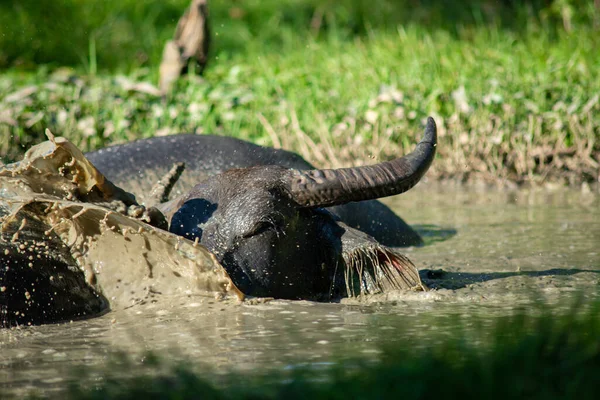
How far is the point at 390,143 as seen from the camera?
941cm

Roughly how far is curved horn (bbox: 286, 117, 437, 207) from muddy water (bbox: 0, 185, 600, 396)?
500 mm

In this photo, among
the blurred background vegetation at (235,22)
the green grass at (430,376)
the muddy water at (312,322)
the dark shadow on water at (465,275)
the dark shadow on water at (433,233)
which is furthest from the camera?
the blurred background vegetation at (235,22)

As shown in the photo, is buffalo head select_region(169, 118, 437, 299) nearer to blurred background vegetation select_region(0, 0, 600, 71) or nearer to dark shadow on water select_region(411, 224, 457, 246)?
dark shadow on water select_region(411, 224, 457, 246)

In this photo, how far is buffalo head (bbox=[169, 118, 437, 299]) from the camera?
4559mm

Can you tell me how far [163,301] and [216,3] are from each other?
14.3 meters

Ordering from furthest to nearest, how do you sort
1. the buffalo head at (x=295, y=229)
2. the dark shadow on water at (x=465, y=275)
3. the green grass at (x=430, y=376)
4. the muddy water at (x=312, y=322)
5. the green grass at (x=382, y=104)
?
the green grass at (x=382, y=104)
the dark shadow on water at (x=465, y=275)
the buffalo head at (x=295, y=229)
the muddy water at (x=312, y=322)
the green grass at (x=430, y=376)

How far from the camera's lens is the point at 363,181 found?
4613 millimetres

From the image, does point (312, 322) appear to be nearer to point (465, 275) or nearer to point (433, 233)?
point (465, 275)

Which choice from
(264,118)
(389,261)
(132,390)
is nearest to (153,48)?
(264,118)

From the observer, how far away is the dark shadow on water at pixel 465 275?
4.92m

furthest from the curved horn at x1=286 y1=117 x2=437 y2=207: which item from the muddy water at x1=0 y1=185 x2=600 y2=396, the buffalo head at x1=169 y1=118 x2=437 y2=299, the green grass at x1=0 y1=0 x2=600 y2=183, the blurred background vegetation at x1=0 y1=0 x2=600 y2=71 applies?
the blurred background vegetation at x1=0 y1=0 x2=600 y2=71

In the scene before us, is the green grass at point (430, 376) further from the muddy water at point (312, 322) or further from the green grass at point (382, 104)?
the green grass at point (382, 104)

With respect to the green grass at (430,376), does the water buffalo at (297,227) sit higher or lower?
higher

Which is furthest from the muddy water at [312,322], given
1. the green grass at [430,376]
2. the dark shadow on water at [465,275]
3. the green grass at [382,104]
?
the green grass at [382,104]
